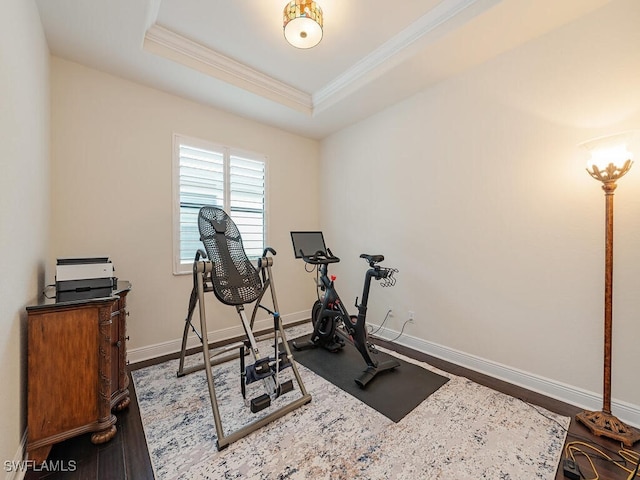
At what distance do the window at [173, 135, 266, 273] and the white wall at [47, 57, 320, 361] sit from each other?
0.35 feet

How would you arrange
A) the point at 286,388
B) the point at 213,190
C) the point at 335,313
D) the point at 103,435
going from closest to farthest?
the point at 103,435, the point at 286,388, the point at 335,313, the point at 213,190

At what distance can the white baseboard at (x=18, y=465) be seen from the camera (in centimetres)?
124

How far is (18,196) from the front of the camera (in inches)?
58.0

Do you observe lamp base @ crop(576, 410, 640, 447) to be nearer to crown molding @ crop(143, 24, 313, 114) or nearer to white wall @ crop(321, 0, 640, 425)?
white wall @ crop(321, 0, 640, 425)

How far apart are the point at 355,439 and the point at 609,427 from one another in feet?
5.53

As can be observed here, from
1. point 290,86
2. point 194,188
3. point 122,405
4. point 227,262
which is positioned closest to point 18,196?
point 227,262

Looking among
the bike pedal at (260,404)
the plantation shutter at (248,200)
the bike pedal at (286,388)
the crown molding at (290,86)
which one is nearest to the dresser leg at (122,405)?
the bike pedal at (260,404)

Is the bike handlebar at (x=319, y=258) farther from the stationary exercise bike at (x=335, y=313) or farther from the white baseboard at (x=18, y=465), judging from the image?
the white baseboard at (x=18, y=465)

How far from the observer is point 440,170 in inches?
113

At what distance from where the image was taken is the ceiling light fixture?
1905 millimetres

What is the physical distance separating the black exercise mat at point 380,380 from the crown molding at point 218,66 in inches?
122

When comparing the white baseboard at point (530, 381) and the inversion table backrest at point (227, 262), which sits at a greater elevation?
the inversion table backrest at point (227, 262)

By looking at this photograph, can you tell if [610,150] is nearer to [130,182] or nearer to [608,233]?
[608,233]

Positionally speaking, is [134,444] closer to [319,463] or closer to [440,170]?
[319,463]
